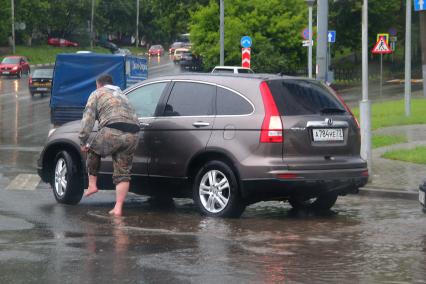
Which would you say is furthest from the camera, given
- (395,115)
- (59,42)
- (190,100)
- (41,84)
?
(59,42)

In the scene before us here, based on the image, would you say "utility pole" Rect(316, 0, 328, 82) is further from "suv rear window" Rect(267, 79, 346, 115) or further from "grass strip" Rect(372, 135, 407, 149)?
"suv rear window" Rect(267, 79, 346, 115)

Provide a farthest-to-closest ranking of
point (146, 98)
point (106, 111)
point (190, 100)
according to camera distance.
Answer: point (146, 98), point (190, 100), point (106, 111)

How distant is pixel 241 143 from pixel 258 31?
115 feet

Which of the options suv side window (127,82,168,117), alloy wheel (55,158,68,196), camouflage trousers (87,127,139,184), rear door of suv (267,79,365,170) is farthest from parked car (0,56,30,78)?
rear door of suv (267,79,365,170)

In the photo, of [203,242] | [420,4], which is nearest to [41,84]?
[420,4]

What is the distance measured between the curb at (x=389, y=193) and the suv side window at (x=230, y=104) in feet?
11.5

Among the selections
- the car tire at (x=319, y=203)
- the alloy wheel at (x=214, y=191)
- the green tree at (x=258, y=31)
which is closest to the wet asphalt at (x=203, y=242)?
the car tire at (x=319, y=203)

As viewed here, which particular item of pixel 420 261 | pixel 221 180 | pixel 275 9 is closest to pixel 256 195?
pixel 221 180

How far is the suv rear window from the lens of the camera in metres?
11.1

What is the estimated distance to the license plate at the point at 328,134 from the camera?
36.4 ft

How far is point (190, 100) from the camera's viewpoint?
11.9m

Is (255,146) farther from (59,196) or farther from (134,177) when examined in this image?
(59,196)

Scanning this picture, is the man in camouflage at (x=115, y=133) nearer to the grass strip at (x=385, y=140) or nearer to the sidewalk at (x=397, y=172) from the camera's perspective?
the sidewalk at (x=397, y=172)

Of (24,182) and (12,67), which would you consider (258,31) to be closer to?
(12,67)
